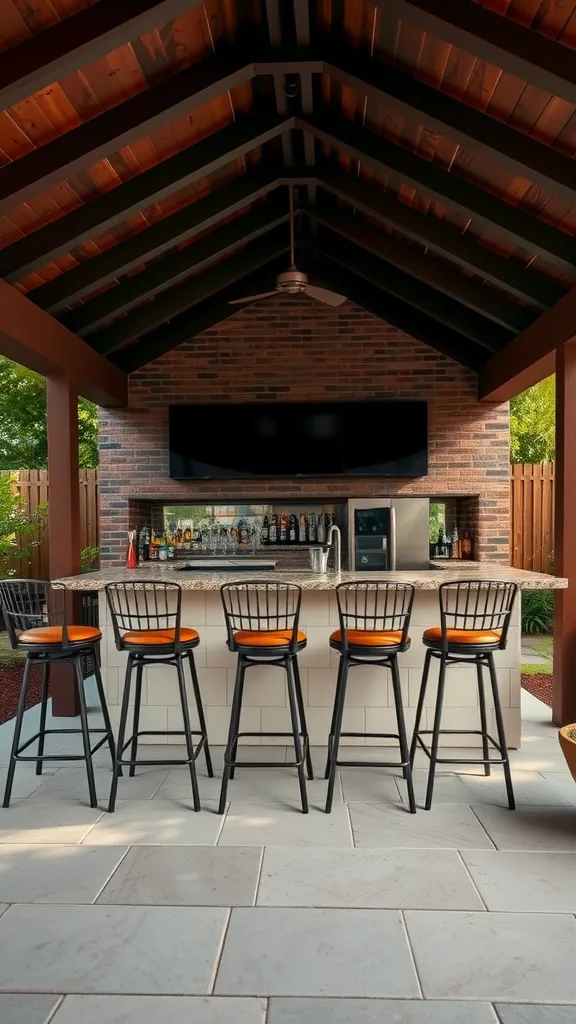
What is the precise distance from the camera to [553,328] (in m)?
4.93

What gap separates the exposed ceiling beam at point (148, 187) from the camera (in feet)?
13.9

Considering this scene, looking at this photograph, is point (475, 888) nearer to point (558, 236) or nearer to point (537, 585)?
point (537, 585)

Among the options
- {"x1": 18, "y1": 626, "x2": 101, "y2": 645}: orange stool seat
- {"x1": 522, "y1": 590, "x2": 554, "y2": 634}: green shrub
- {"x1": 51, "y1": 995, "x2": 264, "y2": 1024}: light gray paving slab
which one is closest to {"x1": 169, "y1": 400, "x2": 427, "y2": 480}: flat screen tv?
{"x1": 522, "y1": 590, "x2": 554, "y2": 634}: green shrub

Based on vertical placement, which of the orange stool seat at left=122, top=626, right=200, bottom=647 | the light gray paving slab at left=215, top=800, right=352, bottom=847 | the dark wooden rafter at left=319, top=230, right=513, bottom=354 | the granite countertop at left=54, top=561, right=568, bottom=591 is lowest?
the light gray paving slab at left=215, top=800, right=352, bottom=847

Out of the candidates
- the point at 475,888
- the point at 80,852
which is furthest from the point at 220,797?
the point at 475,888

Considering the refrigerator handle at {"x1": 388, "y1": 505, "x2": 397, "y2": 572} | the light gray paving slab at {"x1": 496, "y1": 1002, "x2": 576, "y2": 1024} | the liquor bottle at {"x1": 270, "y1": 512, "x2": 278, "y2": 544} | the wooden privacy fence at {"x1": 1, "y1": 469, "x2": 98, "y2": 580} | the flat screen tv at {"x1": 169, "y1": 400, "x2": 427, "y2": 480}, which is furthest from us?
the wooden privacy fence at {"x1": 1, "y1": 469, "x2": 98, "y2": 580}

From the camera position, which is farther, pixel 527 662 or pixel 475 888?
pixel 527 662

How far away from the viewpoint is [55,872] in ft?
9.53

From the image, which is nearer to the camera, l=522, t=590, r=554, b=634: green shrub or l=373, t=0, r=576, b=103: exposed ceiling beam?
l=373, t=0, r=576, b=103: exposed ceiling beam

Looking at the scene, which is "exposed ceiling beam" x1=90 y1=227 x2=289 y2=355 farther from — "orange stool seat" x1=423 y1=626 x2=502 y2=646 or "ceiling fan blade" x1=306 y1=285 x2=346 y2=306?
"orange stool seat" x1=423 y1=626 x2=502 y2=646

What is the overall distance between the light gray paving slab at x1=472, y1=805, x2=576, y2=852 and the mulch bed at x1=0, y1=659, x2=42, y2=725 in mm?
3438

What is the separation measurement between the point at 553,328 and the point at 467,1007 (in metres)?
4.15

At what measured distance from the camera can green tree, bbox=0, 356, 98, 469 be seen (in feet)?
37.7

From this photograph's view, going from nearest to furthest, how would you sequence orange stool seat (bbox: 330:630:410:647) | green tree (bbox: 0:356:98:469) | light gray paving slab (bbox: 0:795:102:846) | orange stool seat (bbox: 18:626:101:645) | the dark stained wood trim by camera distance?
light gray paving slab (bbox: 0:795:102:846) < orange stool seat (bbox: 330:630:410:647) < orange stool seat (bbox: 18:626:101:645) < the dark stained wood trim < green tree (bbox: 0:356:98:469)
